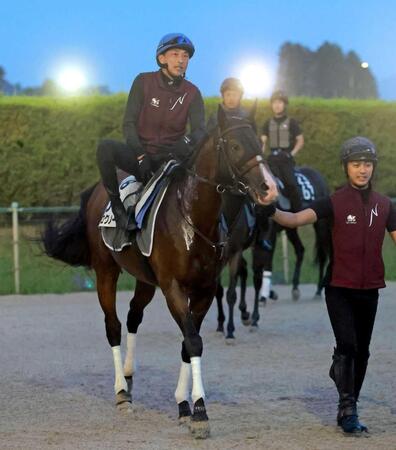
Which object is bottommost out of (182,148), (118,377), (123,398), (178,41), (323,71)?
(123,398)

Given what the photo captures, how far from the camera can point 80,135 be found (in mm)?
18766

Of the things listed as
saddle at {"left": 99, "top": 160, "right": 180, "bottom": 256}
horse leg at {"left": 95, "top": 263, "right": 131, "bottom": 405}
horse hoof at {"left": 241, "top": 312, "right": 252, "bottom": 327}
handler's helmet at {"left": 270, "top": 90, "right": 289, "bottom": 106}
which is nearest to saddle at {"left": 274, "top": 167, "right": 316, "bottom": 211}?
handler's helmet at {"left": 270, "top": 90, "right": 289, "bottom": 106}

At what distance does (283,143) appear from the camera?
44.7ft

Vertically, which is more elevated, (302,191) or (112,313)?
(302,191)

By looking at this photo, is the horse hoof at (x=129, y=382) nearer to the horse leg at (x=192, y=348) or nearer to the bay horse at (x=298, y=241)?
the horse leg at (x=192, y=348)

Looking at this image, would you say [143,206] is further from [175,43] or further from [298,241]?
[298,241]

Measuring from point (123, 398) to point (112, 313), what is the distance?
0.77 metres

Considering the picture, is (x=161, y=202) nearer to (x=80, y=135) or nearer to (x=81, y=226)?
(x=81, y=226)

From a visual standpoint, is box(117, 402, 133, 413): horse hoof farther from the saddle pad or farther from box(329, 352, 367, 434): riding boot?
the saddle pad

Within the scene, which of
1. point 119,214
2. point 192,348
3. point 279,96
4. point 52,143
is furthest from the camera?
point 52,143

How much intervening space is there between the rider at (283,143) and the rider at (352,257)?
718 centimetres

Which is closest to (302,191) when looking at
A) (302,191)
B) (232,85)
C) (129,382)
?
(302,191)

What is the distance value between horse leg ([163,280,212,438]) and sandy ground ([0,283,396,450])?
0.37 ft

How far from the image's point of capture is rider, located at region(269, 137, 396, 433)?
6.11 meters
